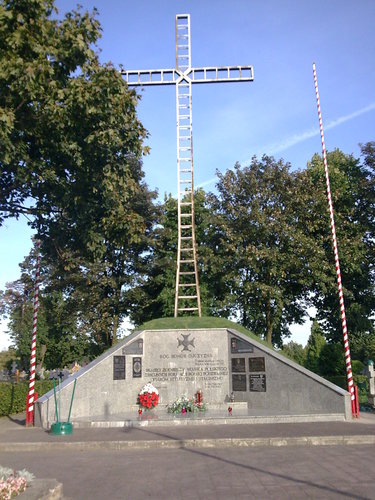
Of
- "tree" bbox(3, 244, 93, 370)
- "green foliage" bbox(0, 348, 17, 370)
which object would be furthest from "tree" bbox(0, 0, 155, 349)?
"green foliage" bbox(0, 348, 17, 370)

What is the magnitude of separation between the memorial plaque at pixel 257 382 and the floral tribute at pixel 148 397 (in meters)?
3.89

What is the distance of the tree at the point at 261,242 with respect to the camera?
93.1 ft

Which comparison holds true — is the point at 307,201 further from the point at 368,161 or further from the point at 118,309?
the point at 118,309

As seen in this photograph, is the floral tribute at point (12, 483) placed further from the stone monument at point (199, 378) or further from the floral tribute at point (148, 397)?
the floral tribute at point (148, 397)

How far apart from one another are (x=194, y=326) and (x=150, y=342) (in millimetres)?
2029

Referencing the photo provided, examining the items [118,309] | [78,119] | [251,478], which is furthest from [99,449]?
[118,309]

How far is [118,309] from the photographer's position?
3284 centimetres

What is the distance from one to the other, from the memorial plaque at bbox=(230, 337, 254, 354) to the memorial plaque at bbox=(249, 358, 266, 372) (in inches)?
17.5

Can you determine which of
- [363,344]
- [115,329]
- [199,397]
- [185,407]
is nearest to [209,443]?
[185,407]

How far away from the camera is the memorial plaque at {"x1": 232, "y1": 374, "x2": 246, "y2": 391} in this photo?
19609 mm

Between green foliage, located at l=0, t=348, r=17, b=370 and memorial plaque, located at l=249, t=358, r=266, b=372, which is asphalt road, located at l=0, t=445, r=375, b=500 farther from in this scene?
green foliage, located at l=0, t=348, r=17, b=370

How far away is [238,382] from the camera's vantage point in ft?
64.8

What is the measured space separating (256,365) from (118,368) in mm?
5663

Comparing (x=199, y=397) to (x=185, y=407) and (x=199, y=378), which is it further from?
(x=185, y=407)
